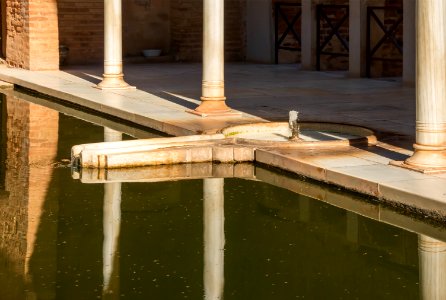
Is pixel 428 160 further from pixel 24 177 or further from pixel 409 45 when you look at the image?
pixel 409 45

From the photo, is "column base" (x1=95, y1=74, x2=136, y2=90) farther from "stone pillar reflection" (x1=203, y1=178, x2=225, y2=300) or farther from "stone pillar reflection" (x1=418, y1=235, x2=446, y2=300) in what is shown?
"stone pillar reflection" (x1=418, y1=235, x2=446, y2=300)

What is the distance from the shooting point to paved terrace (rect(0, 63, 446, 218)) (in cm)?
940

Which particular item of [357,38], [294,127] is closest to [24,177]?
[294,127]

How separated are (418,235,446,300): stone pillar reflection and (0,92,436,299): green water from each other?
6 centimetres

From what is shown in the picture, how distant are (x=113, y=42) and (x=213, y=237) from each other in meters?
9.33

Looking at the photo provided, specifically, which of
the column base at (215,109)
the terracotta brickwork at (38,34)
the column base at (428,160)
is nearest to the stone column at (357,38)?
the terracotta brickwork at (38,34)

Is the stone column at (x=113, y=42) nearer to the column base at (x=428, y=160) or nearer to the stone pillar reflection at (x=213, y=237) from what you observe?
the stone pillar reflection at (x=213, y=237)

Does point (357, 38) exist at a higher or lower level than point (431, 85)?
higher

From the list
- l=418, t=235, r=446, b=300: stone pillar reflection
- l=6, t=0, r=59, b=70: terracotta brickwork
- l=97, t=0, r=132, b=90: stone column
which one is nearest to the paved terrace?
l=97, t=0, r=132, b=90: stone column

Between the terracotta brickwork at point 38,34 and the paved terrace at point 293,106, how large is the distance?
0.42 meters

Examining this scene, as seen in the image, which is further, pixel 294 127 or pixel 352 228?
pixel 294 127

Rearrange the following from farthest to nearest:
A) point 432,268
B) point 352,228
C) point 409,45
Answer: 1. point 409,45
2. point 352,228
3. point 432,268

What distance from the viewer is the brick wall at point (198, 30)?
2350 centimetres

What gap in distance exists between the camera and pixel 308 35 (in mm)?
20812
